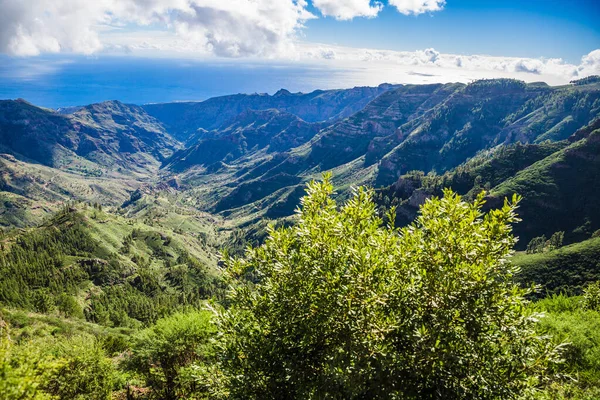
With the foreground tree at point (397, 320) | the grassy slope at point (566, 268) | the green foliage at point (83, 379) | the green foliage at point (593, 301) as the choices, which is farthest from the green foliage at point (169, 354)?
the grassy slope at point (566, 268)

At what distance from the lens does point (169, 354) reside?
46750 mm

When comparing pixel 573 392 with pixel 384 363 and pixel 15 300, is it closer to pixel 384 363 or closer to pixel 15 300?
pixel 384 363

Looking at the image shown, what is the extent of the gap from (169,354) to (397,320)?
42.6 metres

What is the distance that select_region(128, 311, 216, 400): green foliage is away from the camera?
1812 inches

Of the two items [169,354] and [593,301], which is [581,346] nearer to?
[593,301]

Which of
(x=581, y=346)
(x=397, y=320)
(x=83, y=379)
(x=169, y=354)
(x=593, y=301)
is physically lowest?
(x=593, y=301)

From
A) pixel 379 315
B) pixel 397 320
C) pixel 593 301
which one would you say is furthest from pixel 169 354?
pixel 593 301

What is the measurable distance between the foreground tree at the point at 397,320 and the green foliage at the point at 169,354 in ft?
103

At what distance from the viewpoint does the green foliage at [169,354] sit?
4603 centimetres

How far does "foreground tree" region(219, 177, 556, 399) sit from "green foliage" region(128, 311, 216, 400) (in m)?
31.3

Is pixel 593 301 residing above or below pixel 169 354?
below

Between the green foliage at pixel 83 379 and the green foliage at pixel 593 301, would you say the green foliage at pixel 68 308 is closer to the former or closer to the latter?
the green foliage at pixel 83 379

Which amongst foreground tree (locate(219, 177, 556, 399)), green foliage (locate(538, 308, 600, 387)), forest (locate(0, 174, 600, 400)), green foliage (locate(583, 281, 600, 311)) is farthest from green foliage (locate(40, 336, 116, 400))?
green foliage (locate(583, 281, 600, 311))

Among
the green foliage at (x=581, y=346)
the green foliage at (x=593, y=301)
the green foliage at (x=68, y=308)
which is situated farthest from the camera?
the green foliage at (x=68, y=308)
